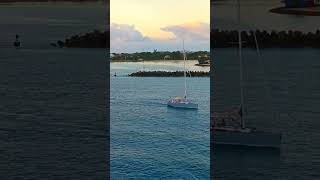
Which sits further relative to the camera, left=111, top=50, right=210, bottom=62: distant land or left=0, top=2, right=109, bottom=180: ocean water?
left=111, top=50, right=210, bottom=62: distant land

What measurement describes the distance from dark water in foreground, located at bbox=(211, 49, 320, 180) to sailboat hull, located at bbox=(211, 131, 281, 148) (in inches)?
2.8

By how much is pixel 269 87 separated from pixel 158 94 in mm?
7273

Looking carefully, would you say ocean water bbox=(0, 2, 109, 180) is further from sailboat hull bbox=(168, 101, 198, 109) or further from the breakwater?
sailboat hull bbox=(168, 101, 198, 109)

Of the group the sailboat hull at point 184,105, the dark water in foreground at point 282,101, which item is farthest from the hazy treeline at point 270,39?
the sailboat hull at point 184,105

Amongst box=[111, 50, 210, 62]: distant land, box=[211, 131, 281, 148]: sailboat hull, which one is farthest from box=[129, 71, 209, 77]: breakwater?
box=[211, 131, 281, 148]: sailboat hull

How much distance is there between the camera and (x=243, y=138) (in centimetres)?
555

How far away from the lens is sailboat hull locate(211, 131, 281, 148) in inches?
208

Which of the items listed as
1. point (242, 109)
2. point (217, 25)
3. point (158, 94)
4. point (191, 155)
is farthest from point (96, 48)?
point (158, 94)

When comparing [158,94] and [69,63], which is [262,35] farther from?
[158,94]

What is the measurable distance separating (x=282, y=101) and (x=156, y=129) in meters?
6.65

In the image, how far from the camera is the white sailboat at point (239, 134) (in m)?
5.26

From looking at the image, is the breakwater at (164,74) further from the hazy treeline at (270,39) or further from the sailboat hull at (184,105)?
the hazy treeline at (270,39)

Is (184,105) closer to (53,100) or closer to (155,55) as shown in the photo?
(155,55)

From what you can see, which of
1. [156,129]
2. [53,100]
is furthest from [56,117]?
[156,129]
